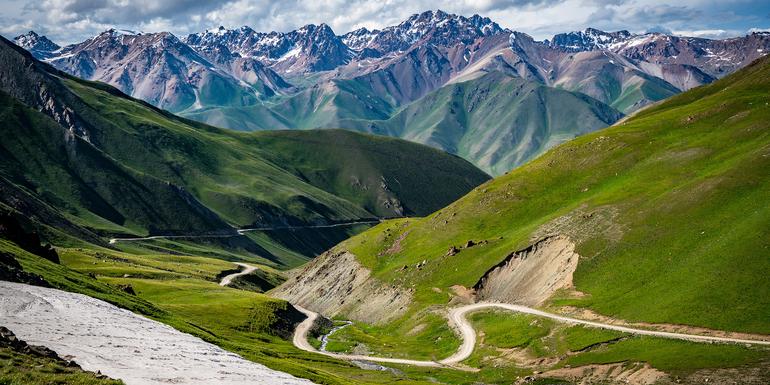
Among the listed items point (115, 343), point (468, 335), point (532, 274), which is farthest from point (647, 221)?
point (115, 343)

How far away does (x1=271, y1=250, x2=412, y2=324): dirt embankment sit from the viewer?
13600 centimetres

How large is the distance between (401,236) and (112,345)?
114 metres

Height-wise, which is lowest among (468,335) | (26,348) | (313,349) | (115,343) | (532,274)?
(468,335)

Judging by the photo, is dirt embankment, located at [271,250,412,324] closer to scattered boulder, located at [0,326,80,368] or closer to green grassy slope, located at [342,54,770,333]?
green grassy slope, located at [342,54,770,333]

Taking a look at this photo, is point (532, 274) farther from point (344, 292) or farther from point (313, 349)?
point (344, 292)

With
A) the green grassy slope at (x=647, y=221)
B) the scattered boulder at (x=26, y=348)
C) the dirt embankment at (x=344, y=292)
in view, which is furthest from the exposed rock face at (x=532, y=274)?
the scattered boulder at (x=26, y=348)

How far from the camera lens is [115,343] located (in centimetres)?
5375

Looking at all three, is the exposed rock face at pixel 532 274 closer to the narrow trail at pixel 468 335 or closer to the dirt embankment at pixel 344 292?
the narrow trail at pixel 468 335

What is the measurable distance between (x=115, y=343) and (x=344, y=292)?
102m

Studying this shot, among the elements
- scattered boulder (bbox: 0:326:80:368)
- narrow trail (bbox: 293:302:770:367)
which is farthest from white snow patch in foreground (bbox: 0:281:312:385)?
narrow trail (bbox: 293:302:770:367)

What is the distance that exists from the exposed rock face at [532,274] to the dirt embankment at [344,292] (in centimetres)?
1908

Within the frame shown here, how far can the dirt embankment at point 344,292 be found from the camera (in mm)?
136000

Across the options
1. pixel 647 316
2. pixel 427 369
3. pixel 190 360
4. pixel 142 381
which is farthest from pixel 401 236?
pixel 142 381

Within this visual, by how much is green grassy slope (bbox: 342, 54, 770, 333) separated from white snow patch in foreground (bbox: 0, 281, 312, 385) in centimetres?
5231
